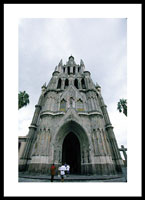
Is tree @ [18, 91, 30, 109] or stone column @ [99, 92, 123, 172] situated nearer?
stone column @ [99, 92, 123, 172]

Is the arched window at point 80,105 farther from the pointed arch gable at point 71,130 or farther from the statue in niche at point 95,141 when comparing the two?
the statue in niche at point 95,141

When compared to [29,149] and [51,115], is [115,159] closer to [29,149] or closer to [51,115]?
[51,115]

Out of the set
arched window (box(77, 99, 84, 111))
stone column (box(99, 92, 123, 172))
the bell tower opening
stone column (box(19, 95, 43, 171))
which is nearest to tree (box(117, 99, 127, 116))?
stone column (box(99, 92, 123, 172))

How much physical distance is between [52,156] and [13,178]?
28.6ft

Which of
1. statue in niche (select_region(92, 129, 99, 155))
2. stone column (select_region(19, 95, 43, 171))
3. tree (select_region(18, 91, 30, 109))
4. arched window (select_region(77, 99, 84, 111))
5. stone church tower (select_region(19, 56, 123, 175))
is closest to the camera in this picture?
stone church tower (select_region(19, 56, 123, 175))

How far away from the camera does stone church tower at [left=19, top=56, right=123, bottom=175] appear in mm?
11368

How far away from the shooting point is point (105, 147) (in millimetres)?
12070

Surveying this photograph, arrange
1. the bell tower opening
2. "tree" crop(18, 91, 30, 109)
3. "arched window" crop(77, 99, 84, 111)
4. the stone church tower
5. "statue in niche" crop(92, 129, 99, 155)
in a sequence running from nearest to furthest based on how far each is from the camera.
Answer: the stone church tower
"statue in niche" crop(92, 129, 99, 155)
the bell tower opening
"arched window" crop(77, 99, 84, 111)
"tree" crop(18, 91, 30, 109)

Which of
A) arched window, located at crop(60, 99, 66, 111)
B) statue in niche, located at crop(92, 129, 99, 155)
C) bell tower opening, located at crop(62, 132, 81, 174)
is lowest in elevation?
bell tower opening, located at crop(62, 132, 81, 174)

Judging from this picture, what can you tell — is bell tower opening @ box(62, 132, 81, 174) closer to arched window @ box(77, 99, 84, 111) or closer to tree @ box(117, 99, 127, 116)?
arched window @ box(77, 99, 84, 111)

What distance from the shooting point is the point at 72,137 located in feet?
53.9

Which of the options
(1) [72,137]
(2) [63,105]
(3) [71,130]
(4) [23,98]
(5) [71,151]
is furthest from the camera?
(2) [63,105]

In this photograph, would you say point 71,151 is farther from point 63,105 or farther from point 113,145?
point 63,105

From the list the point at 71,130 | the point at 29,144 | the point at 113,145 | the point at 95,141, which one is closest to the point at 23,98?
the point at 29,144
